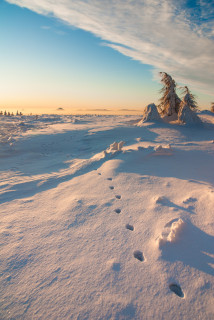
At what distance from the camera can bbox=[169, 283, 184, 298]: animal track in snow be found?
4.40ft

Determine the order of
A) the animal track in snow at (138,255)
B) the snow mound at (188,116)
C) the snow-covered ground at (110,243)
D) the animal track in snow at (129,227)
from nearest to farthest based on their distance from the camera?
the snow-covered ground at (110,243), the animal track in snow at (138,255), the animal track in snow at (129,227), the snow mound at (188,116)

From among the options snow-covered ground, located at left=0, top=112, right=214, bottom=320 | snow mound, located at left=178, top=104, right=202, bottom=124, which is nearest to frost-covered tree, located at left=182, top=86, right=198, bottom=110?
snow mound, located at left=178, top=104, right=202, bottom=124

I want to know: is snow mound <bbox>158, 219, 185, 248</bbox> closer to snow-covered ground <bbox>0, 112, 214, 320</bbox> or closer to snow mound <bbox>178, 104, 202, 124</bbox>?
snow-covered ground <bbox>0, 112, 214, 320</bbox>

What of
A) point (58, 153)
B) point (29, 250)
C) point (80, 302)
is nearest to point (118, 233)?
point (80, 302)

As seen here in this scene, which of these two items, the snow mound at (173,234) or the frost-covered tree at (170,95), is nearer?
the snow mound at (173,234)

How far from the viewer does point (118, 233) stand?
1.93 metres

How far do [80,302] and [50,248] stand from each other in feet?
2.07

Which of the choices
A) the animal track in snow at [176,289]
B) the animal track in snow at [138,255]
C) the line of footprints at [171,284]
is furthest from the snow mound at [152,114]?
the animal track in snow at [176,289]

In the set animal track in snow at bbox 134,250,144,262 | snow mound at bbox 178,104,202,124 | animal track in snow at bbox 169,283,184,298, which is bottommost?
animal track in snow at bbox 169,283,184,298

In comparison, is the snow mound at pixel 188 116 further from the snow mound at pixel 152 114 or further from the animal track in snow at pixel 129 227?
the animal track in snow at pixel 129 227

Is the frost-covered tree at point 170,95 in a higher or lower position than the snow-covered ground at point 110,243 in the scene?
higher

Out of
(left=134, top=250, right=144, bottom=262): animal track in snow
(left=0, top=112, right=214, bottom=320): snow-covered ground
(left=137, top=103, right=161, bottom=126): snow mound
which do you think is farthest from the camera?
(left=137, top=103, right=161, bottom=126): snow mound

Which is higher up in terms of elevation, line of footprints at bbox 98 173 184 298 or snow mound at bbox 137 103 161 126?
snow mound at bbox 137 103 161 126

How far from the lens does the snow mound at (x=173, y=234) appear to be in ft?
5.72
